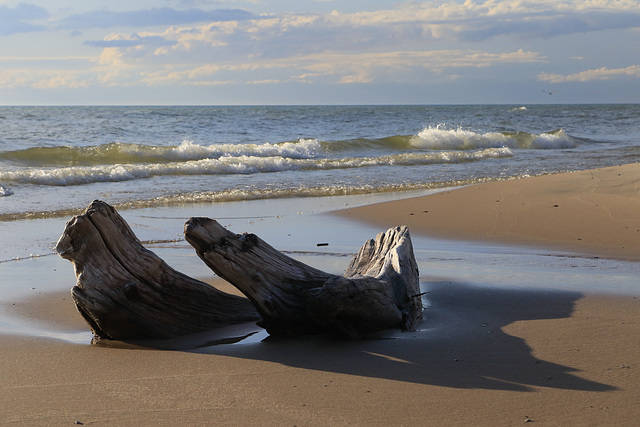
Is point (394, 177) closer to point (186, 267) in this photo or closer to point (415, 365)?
point (186, 267)

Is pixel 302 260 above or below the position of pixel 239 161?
below

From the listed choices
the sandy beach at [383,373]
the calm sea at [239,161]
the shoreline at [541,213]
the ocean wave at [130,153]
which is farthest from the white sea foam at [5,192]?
the sandy beach at [383,373]

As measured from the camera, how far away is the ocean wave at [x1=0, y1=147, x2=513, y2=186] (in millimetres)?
14562

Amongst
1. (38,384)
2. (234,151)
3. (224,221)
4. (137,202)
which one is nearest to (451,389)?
(38,384)

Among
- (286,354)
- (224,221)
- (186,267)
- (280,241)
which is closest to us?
(286,354)

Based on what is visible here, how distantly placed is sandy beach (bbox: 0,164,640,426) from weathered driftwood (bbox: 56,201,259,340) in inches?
9.0

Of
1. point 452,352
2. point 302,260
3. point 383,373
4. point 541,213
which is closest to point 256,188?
point 541,213

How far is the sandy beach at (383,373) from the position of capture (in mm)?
2914

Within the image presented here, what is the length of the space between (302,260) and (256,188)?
A: 713 cm

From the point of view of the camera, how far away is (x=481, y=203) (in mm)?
9930

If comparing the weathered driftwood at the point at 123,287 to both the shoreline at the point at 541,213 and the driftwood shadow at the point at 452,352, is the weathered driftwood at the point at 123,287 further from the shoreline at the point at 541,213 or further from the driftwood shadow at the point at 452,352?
the shoreline at the point at 541,213

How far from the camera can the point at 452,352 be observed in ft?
12.1

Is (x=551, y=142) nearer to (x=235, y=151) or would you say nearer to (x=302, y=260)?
(x=235, y=151)

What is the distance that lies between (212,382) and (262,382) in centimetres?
25
